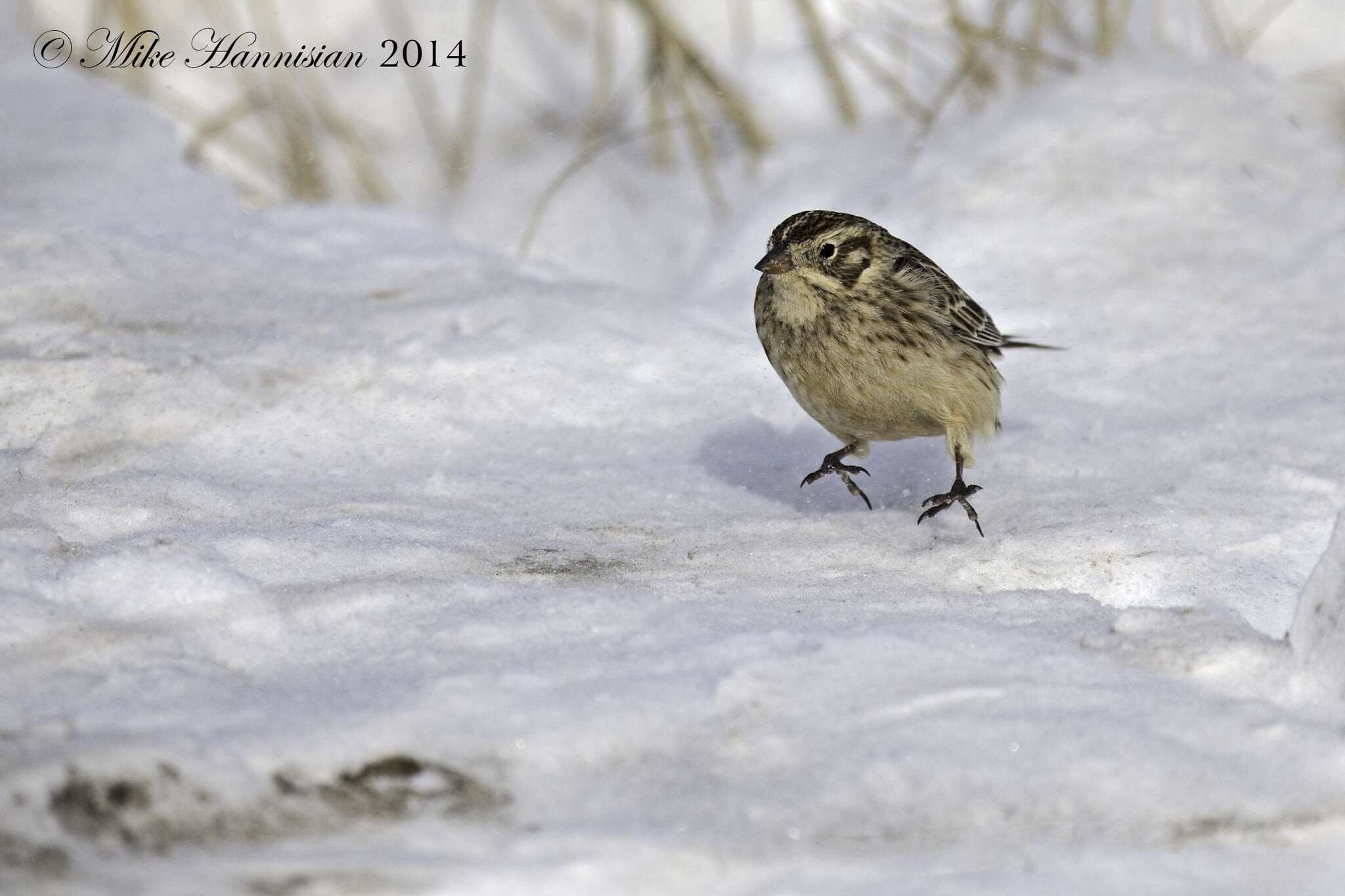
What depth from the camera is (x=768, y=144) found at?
8023 mm

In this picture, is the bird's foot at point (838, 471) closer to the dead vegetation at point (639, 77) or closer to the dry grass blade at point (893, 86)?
the dead vegetation at point (639, 77)

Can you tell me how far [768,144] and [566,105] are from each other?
6.69 feet

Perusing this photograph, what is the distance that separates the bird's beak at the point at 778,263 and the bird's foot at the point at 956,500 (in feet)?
2.61

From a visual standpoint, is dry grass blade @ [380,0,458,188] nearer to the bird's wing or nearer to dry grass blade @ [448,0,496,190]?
dry grass blade @ [448,0,496,190]

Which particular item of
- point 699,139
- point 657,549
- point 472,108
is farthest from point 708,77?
point 657,549

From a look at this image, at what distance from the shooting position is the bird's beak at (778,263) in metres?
4.18

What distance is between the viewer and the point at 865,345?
4113mm

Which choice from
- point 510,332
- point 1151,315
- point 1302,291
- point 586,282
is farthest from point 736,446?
point 1302,291

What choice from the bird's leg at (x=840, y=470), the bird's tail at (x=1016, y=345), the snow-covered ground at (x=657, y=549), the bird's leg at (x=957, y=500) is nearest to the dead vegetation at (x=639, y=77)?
the snow-covered ground at (x=657, y=549)

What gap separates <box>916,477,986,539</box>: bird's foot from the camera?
3.96 metres

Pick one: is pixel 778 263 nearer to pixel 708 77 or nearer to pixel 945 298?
pixel 945 298

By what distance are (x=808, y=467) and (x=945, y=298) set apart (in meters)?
0.72

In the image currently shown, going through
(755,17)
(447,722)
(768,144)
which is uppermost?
(755,17)

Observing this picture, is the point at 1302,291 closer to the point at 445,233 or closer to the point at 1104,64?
the point at 1104,64
